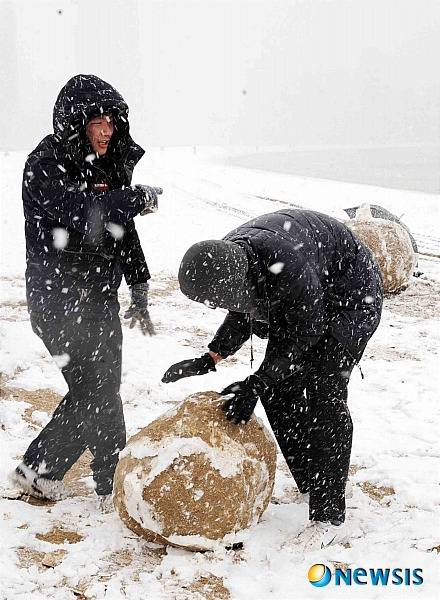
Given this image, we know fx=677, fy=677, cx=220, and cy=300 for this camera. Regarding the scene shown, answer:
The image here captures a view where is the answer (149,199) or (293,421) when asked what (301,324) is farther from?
(149,199)

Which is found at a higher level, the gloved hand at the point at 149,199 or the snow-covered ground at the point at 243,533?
the gloved hand at the point at 149,199

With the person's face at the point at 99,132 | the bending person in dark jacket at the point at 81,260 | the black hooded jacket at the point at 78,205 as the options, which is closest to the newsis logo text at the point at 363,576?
the bending person in dark jacket at the point at 81,260

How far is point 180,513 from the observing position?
3.33 metres

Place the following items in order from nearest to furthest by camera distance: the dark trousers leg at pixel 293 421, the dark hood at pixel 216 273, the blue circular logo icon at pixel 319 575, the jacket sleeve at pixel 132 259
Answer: the dark hood at pixel 216 273 < the blue circular logo icon at pixel 319 575 < the dark trousers leg at pixel 293 421 < the jacket sleeve at pixel 132 259

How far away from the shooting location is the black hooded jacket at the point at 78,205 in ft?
11.1

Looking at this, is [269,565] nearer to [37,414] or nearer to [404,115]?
[37,414]

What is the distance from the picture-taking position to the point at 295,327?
3205mm

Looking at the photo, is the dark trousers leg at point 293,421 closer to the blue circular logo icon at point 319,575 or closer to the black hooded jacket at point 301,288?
the black hooded jacket at point 301,288

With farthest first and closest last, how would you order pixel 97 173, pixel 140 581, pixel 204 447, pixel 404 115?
pixel 404 115
pixel 97 173
pixel 204 447
pixel 140 581

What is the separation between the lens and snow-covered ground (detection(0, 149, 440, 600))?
316cm

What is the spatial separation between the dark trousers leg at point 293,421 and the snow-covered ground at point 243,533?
0.96 ft

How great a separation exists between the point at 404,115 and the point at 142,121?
5170 cm

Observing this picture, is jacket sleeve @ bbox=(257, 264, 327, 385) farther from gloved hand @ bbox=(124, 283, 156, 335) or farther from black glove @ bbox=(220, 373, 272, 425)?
gloved hand @ bbox=(124, 283, 156, 335)

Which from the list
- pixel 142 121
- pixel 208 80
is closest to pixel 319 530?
pixel 142 121
